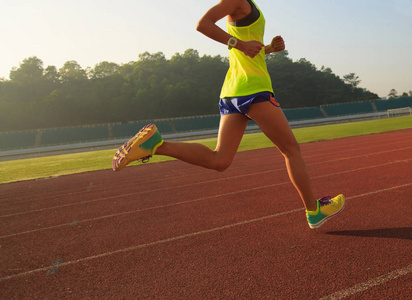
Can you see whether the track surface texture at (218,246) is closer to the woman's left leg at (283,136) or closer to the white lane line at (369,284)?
the white lane line at (369,284)

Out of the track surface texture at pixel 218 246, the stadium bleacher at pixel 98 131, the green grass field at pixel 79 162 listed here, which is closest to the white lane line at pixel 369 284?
the track surface texture at pixel 218 246

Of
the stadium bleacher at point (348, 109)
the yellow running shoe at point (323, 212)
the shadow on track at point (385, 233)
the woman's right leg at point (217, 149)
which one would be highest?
the woman's right leg at point (217, 149)

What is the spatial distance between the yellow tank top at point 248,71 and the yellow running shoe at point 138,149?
2.43ft

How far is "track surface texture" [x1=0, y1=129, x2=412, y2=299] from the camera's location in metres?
2.29

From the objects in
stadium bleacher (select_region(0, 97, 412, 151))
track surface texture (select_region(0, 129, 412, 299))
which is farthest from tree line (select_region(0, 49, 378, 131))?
track surface texture (select_region(0, 129, 412, 299))

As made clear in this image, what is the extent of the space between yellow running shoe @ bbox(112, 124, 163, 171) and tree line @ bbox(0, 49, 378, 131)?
2295 inches

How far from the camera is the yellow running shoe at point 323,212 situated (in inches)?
122

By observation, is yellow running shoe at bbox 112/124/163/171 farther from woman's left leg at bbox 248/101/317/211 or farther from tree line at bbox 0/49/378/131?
tree line at bbox 0/49/378/131

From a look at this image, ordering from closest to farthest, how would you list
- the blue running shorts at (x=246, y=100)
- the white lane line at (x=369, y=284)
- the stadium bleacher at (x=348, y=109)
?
1. the white lane line at (x=369, y=284)
2. the blue running shorts at (x=246, y=100)
3. the stadium bleacher at (x=348, y=109)

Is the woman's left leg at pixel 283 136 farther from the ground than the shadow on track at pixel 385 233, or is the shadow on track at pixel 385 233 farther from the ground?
the woman's left leg at pixel 283 136

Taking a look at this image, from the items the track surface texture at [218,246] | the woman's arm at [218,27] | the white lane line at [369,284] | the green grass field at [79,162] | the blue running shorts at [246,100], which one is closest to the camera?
the white lane line at [369,284]

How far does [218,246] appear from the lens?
10.1 ft

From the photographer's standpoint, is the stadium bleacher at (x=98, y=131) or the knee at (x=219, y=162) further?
the stadium bleacher at (x=98, y=131)

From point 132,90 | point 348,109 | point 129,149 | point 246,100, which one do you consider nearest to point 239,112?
point 246,100
